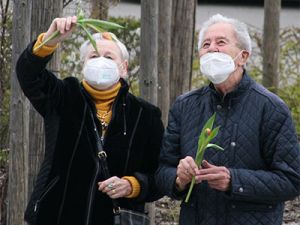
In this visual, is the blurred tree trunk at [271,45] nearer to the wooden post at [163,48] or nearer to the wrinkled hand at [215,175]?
the wooden post at [163,48]

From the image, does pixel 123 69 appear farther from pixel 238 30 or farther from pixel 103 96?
pixel 238 30

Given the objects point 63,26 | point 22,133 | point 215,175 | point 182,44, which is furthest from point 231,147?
point 182,44

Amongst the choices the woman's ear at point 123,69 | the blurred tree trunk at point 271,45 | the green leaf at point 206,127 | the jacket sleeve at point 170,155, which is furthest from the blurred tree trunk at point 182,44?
the green leaf at point 206,127

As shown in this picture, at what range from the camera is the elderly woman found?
12.5 feet

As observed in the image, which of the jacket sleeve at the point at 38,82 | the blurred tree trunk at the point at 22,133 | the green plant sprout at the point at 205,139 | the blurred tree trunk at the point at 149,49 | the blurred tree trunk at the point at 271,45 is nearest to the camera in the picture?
the green plant sprout at the point at 205,139

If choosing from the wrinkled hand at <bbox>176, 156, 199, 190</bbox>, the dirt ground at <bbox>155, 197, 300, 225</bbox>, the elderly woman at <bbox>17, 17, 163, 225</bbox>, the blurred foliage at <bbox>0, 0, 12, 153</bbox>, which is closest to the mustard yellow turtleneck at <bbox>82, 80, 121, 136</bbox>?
the elderly woman at <bbox>17, 17, 163, 225</bbox>

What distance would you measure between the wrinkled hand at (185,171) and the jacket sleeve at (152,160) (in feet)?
1.07

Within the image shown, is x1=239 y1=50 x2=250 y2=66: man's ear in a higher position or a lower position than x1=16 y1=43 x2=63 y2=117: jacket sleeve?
higher

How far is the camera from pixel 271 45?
36.1 ft

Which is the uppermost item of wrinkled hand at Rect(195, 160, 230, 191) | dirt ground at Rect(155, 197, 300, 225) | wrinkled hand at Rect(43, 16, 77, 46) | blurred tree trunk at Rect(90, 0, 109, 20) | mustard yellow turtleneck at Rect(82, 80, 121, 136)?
blurred tree trunk at Rect(90, 0, 109, 20)

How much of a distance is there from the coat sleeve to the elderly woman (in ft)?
0.56

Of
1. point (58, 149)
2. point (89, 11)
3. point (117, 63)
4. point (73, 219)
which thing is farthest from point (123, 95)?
point (89, 11)

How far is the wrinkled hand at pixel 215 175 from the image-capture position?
137 inches

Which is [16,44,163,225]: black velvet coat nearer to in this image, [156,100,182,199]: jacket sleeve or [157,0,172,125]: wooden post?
[156,100,182,199]: jacket sleeve
